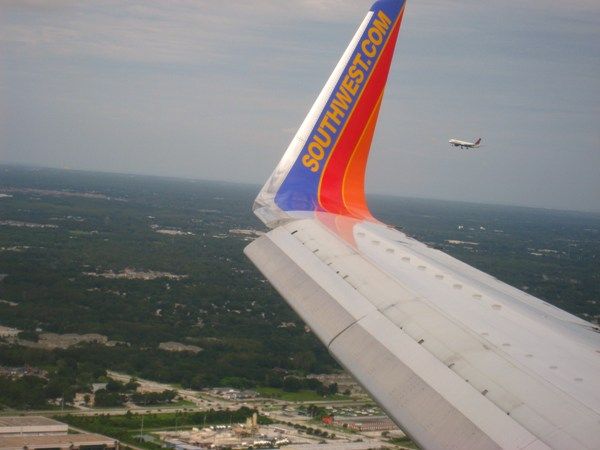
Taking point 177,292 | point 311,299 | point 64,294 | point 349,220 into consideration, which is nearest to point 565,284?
point 177,292

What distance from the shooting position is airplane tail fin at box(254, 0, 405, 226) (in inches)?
354

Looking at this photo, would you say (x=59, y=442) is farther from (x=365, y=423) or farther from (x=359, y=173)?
(x=359, y=173)

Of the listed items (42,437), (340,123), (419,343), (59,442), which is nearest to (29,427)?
(42,437)

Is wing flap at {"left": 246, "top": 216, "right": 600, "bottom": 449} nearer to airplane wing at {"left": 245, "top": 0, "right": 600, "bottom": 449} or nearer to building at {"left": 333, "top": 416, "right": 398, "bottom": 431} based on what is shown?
airplane wing at {"left": 245, "top": 0, "right": 600, "bottom": 449}

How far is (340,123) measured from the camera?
8.95 meters

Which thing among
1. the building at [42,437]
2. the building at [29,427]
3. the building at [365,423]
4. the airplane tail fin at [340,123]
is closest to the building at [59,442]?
the building at [42,437]

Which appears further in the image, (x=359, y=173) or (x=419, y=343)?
(x=359, y=173)

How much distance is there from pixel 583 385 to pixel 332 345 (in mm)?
1485

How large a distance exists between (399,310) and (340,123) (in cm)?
365

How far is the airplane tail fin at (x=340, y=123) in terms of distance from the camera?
8984 millimetres

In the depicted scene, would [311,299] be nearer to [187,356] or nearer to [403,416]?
[403,416]

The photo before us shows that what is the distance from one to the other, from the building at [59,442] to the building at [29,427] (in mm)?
323

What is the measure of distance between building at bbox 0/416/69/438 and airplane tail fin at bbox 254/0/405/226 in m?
14.6

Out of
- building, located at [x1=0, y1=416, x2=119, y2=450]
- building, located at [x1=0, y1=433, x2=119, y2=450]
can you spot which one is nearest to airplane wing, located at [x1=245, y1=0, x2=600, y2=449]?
building, located at [x1=0, y1=433, x2=119, y2=450]
